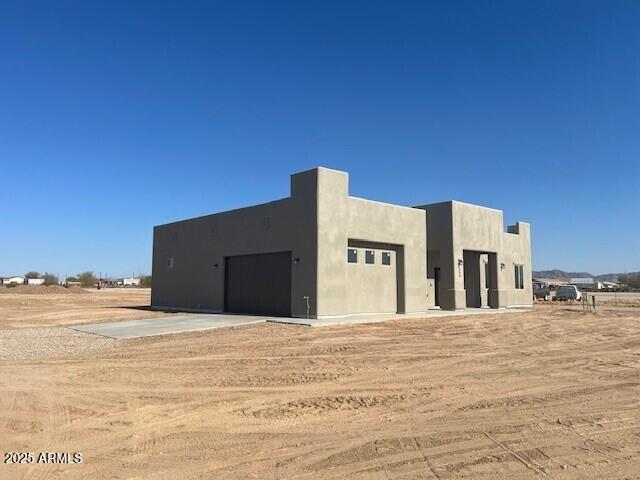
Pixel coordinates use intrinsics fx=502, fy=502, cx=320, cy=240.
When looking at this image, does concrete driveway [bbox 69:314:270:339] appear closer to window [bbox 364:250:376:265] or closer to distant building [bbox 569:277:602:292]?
window [bbox 364:250:376:265]

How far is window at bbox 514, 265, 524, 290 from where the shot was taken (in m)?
35.4

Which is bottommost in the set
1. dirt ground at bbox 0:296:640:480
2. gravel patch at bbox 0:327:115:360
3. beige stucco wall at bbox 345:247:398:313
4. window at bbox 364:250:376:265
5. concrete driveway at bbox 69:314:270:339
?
dirt ground at bbox 0:296:640:480

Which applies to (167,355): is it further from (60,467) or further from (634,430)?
(634,430)

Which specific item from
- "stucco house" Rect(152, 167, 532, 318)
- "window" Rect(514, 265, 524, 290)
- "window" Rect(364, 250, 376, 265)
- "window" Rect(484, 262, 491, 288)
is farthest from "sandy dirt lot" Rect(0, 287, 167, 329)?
"window" Rect(514, 265, 524, 290)

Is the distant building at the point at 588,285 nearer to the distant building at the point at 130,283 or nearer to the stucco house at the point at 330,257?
the stucco house at the point at 330,257

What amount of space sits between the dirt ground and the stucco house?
27.2 feet

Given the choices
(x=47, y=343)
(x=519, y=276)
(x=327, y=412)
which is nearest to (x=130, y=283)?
(x=519, y=276)

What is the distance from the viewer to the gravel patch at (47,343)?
12.6 m

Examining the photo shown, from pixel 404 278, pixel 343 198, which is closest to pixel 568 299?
pixel 404 278

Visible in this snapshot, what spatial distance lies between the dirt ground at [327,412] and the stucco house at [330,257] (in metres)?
8.29

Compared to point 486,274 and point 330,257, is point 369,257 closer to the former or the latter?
point 330,257

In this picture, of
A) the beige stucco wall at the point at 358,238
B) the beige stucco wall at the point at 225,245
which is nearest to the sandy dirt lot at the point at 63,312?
the beige stucco wall at the point at 225,245

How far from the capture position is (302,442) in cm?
587

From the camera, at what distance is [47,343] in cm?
1456
